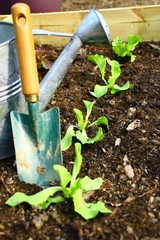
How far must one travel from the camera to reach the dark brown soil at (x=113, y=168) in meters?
1.27

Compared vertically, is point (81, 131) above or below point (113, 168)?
above

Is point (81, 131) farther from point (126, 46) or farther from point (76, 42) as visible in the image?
point (126, 46)

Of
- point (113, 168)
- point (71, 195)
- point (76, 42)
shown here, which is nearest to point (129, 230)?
point (71, 195)

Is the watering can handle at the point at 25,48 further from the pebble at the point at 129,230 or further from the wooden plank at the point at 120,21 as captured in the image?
the wooden plank at the point at 120,21

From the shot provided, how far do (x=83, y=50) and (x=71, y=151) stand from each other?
102 centimetres

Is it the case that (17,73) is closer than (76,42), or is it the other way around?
(17,73)

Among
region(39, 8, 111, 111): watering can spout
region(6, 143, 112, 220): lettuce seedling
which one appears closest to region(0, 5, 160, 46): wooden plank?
region(39, 8, 111, 111): watering can spout

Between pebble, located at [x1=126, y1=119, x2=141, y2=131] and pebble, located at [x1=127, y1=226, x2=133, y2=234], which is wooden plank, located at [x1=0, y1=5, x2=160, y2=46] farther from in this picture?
pebble, located at [x1=127, y1=226, x2=133, y2=234]

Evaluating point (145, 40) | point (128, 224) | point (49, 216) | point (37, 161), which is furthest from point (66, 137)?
point (145, 40)

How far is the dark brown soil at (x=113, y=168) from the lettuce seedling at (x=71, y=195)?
34mm

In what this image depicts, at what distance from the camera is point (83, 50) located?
2488 mm

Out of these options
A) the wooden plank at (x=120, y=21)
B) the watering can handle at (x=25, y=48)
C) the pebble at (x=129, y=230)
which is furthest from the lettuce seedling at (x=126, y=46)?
the pebble at (x=129, y=230)

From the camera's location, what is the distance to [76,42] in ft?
5.50

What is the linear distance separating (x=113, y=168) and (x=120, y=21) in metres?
1.27
